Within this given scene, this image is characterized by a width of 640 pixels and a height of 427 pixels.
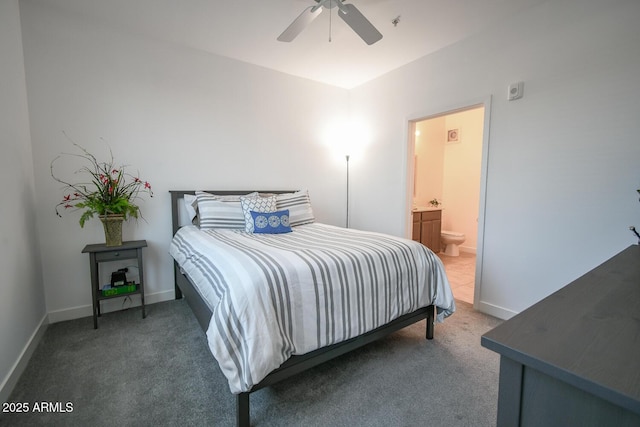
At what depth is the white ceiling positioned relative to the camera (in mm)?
2252

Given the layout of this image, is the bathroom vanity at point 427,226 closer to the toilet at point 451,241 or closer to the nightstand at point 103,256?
the toilet at point 451,241

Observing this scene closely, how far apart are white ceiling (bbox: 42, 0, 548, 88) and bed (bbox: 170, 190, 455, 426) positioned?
1.91 metres

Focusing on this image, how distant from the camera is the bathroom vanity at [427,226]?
430 cm

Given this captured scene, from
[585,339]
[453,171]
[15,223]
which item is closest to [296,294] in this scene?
[585,339]

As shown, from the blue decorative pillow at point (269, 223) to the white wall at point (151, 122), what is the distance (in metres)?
0.81

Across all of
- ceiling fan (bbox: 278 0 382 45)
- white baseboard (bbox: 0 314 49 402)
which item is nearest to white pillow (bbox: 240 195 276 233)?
ceiling fan (bbox: 278 0 382 45)

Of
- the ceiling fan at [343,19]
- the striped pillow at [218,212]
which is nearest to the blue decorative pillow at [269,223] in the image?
the striped pillow at [218,212]

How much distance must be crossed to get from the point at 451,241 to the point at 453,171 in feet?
4.76

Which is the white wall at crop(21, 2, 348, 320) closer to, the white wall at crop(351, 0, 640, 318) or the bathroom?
the white wall at crop(351, 0, 640, 318)

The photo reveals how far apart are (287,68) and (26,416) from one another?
3.70 meters

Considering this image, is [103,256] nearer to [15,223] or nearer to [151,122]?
[15,223]

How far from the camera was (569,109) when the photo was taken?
7.00 ft

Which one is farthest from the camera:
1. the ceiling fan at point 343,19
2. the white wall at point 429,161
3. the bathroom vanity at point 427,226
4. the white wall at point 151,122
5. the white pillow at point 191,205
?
the white wall at point 429,161

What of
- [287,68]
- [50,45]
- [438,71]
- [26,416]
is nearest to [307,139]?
[287,68]
